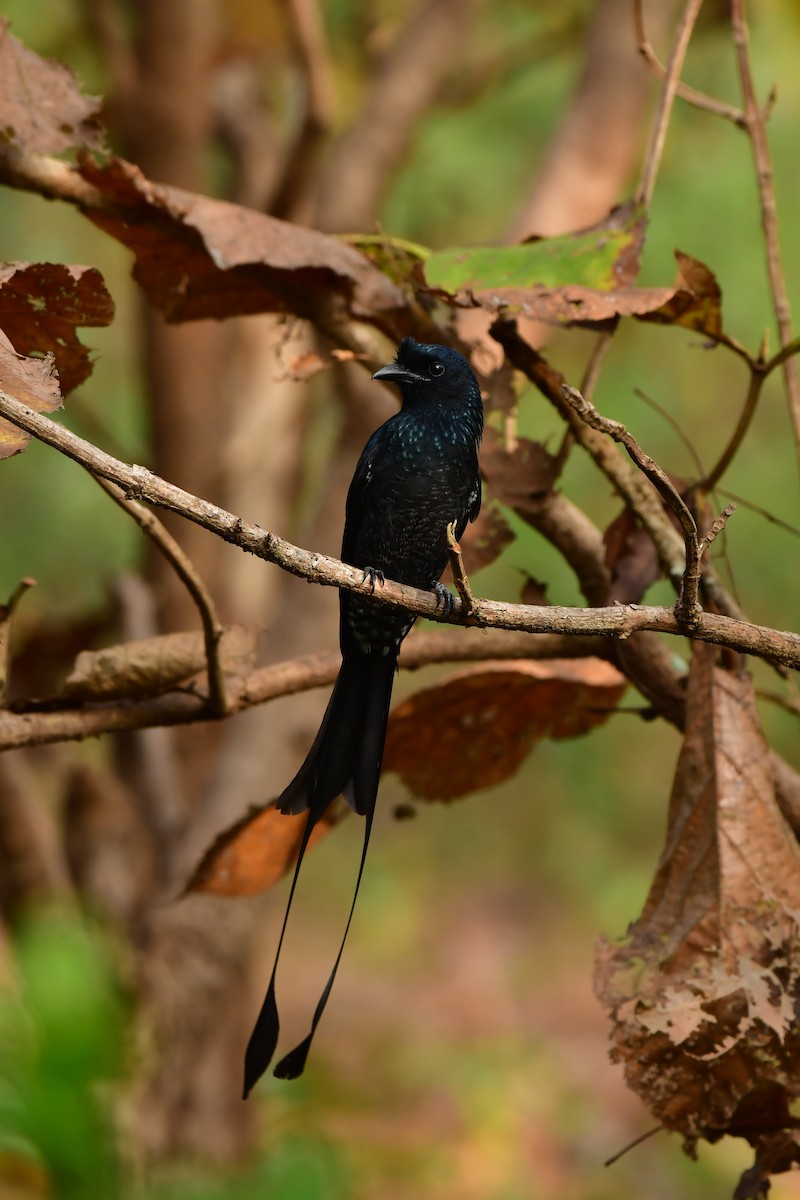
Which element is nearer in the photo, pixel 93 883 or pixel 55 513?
pixel 93 883

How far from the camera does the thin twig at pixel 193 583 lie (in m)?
1.69

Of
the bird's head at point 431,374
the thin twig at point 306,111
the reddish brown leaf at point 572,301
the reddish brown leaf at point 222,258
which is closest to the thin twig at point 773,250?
the reddish brown leaf at point 572,301

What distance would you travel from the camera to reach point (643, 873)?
8703 mm

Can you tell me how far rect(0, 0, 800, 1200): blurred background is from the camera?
12.2 feet

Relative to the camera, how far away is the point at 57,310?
6.16 feet

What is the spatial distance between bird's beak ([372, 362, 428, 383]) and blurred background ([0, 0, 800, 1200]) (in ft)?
0.73

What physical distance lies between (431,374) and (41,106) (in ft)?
2.56

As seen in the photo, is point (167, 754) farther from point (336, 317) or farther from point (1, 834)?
point (336, 317)

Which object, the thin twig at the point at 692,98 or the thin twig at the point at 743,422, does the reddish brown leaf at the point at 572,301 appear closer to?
the thin twig at the point at 743,422

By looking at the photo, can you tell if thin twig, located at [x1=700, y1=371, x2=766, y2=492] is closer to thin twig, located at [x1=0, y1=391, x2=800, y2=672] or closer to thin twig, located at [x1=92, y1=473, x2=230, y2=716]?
thin twig, located at [x1=0, y1=391, x2=800, y2=672]

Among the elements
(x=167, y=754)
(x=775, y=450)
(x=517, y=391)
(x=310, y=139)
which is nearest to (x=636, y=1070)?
(x=517, y=391)

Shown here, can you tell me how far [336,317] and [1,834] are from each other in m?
2.25

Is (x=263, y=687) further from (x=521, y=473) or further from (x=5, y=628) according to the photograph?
(x=521, y=473)

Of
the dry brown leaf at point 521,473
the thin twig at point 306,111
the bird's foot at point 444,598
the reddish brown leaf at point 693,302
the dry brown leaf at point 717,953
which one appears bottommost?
the dry brown leaf at point 717,953
